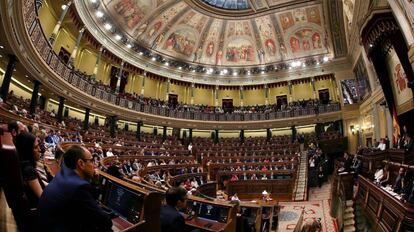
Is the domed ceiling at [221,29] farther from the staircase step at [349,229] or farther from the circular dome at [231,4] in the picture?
the staircase step at [349,229]

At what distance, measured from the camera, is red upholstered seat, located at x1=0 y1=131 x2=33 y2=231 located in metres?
1.40

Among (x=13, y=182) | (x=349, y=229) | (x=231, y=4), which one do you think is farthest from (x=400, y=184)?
(x=231, y=4)

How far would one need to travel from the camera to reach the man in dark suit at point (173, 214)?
2266 mm

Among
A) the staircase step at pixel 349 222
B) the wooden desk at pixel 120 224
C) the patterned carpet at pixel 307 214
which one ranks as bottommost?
the patterned carpet at pixel 307 214

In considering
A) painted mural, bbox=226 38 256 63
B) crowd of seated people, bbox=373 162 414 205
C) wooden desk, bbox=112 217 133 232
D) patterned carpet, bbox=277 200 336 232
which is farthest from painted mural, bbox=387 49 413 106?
painted mural, bbox=226 38 256 63

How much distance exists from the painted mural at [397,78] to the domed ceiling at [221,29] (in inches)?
500

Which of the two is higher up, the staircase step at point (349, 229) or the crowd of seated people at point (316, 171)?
the crowd of seated people at point (316, 171)

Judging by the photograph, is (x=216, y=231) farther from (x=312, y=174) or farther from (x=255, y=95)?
(x=255, y=95)

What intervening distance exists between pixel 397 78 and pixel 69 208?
9844 millimetres

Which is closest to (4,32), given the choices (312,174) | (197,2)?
(312,174)

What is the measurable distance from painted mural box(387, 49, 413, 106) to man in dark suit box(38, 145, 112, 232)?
30.2ft

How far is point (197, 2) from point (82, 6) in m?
9.58

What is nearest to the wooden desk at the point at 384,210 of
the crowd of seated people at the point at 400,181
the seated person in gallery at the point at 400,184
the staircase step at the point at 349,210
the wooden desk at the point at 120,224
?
the crowd of seated people at the point at 400,181

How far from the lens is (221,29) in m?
23.4
